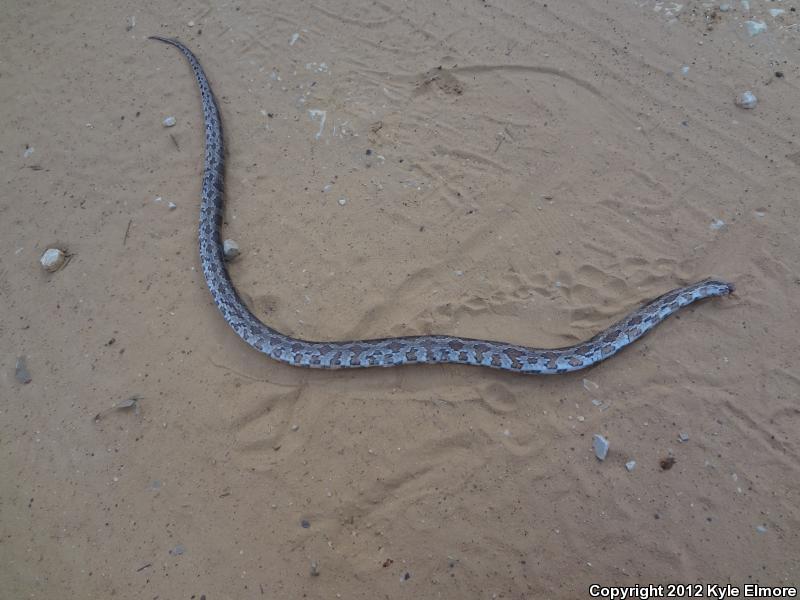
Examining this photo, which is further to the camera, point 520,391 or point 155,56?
point 155,56

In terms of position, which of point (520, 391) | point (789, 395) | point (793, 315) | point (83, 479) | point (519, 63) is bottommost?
point (83, 479)

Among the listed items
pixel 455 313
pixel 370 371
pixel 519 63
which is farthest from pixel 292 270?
pixel 519 63

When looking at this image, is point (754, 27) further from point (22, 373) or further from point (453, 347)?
point (22, 373)

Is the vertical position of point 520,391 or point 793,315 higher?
point 793,315

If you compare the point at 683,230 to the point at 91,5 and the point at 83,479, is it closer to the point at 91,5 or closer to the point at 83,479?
the point at 83,479

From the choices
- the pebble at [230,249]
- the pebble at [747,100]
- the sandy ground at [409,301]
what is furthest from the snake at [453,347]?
the pebble at [747,100]

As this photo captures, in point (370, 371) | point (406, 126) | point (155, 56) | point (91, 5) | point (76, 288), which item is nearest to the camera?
point (370, 371)
